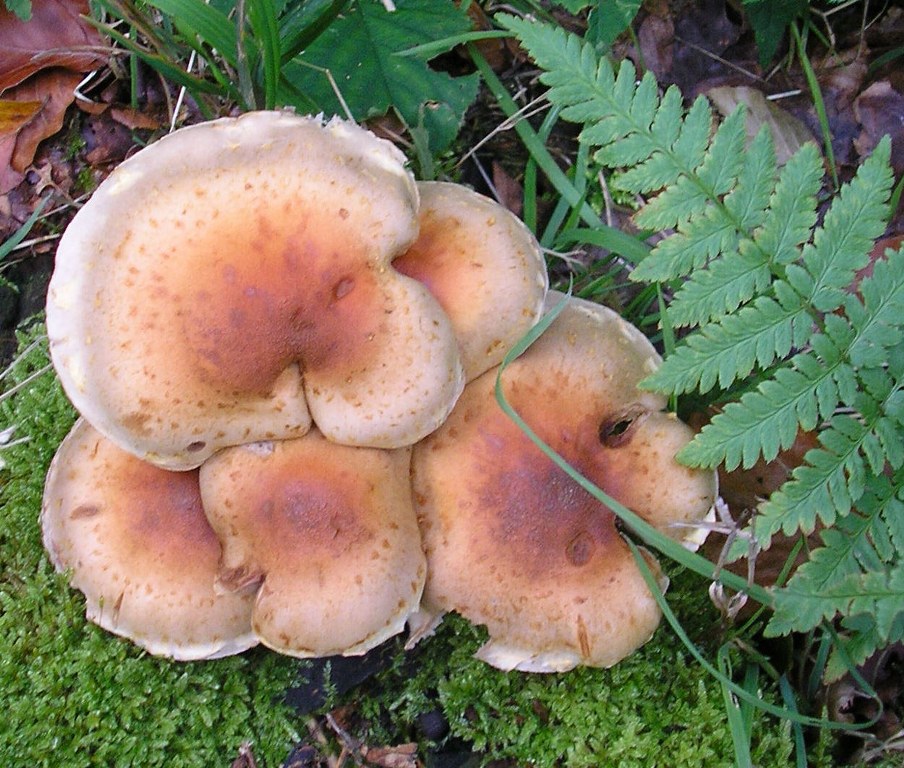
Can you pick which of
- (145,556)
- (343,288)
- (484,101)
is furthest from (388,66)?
(145,556)

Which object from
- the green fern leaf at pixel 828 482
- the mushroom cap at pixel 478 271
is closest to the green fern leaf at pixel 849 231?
the green fern leaf at pixel 828 482

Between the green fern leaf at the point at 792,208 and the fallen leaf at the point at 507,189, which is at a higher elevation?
the green fern leaf at the point at 792,208

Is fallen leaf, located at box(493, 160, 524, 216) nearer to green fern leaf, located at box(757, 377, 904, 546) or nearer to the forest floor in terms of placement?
the forest floor

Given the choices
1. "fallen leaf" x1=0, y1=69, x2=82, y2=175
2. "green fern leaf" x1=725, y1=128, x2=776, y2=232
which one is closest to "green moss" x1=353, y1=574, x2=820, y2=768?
"green fern leaf" x1=725, y1=128, x2=776, y2=232

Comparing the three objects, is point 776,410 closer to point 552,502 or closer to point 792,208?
point 792,208

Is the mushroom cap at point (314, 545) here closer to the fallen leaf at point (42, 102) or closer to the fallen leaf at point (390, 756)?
the fallen leaf at point (390, 756)

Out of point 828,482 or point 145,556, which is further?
point 145,556
